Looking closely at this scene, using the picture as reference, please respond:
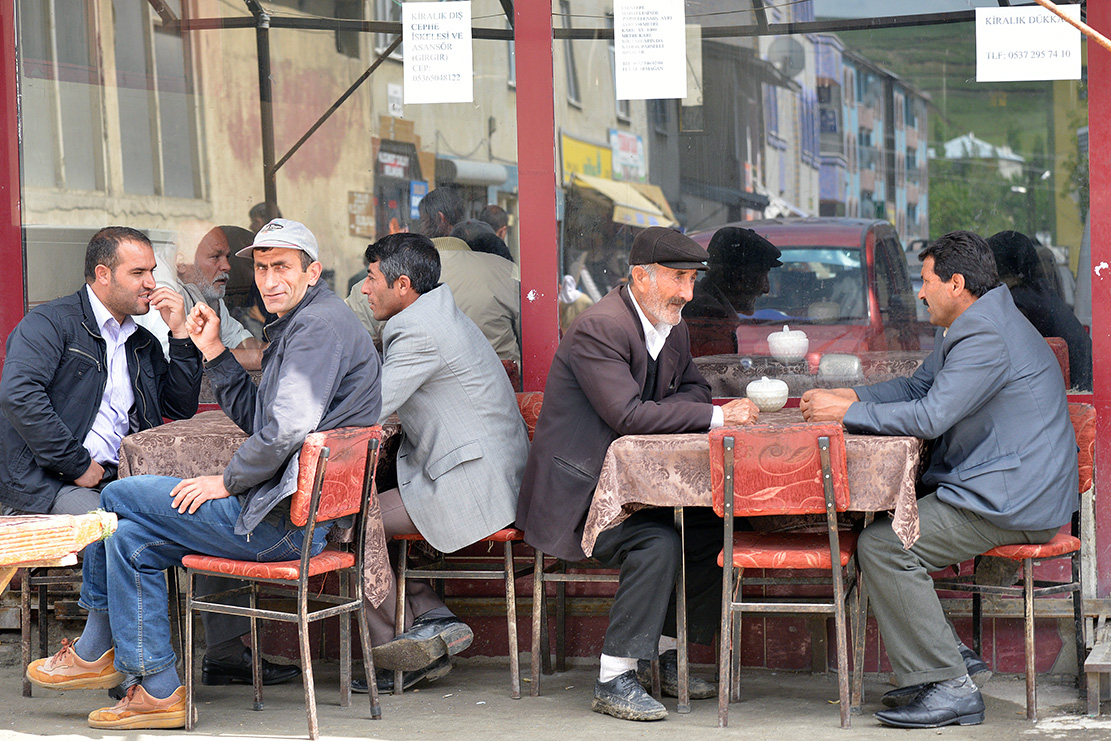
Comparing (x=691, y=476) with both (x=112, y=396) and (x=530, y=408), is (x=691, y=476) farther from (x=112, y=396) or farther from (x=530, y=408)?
(x=112, y=396)

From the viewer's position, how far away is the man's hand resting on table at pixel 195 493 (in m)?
4.07

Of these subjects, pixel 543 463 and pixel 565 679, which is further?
pixel 565 679

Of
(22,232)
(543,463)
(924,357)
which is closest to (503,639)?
(543,463)

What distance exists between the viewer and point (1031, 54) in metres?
5.00

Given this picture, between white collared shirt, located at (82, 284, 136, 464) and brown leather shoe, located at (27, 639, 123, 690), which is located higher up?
white collared shirt, located at (82, 284, 136, 464)

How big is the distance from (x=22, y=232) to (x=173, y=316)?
1283 millimetres

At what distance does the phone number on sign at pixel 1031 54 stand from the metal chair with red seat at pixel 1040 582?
1.40 m

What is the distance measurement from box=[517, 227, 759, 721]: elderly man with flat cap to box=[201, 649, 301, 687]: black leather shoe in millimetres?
1169

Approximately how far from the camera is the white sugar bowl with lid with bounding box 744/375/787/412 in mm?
4543

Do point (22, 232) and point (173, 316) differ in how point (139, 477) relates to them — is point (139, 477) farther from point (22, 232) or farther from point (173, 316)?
point (22, 232)

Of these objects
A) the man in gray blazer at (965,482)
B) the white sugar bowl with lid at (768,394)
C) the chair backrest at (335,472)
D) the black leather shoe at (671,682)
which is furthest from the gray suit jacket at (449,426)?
the man in gray blazer at (965,482)

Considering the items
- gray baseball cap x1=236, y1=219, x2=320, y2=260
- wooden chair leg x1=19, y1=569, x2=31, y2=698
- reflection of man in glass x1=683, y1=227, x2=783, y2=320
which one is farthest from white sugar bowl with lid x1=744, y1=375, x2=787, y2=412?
wooden chair leg x1=19, y1=569, x2=31, y2=698

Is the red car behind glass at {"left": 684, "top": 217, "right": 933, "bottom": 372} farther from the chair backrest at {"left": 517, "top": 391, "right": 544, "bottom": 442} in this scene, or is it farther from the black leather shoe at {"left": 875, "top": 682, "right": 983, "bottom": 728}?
the black leather shoe at {"left": 875, "top": 682, "right": 983, "bottom": 728}

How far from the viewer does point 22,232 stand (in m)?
5.64
